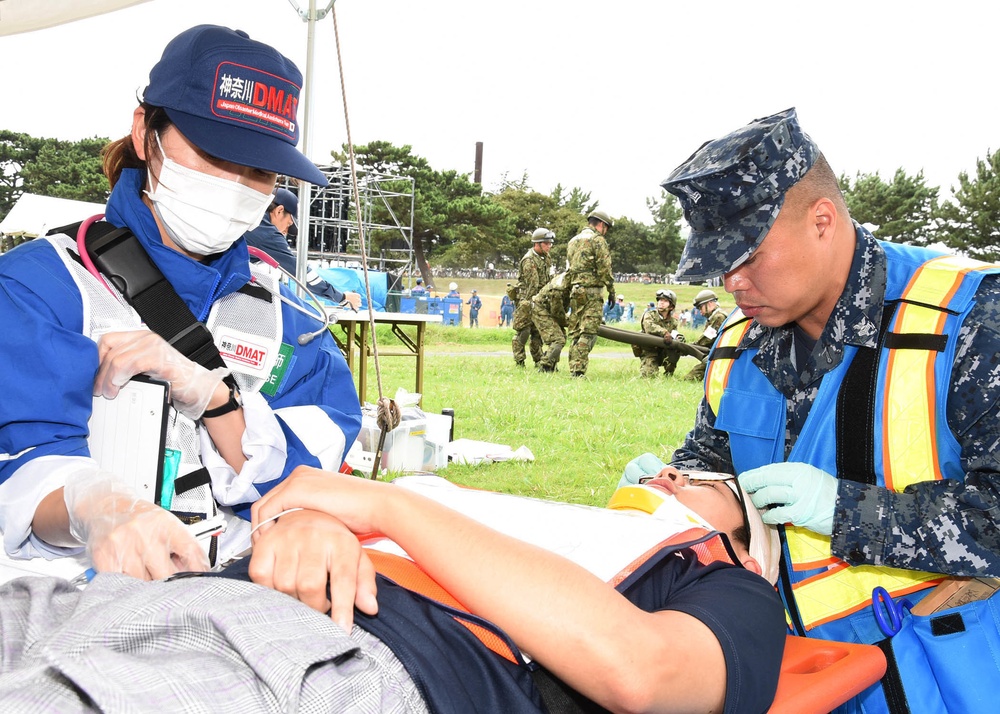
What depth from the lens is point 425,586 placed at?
3.79 ft

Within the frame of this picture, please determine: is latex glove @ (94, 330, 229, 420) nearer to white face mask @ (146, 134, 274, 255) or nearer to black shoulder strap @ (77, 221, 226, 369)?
black shoulder strap @ (77, 221, 226, 369)

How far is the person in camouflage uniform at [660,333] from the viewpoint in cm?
1091

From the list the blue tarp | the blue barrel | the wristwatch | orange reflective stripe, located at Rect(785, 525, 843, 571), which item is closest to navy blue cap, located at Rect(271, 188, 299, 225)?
the blue tarp

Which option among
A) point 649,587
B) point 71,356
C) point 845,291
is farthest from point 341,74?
point 649,587

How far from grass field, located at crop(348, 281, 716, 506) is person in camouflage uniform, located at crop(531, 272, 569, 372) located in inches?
11.7

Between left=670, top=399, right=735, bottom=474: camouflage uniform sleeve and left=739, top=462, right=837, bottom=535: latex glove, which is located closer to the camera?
left=739, top=462, right=837, bottom=535: latex glove

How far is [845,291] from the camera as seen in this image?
1578 millimetres

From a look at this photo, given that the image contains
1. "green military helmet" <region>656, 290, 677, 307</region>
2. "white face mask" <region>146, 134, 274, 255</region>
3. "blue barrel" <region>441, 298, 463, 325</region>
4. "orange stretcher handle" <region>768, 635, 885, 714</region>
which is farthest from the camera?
"blue barrel" <region>441, 298, 463, 325</region>

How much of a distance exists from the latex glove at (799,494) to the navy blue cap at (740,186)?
43 cm

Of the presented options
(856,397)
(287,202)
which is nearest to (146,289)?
(856,397)

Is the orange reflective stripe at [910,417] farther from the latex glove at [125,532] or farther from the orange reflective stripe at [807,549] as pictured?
the latex glove at [125,532]

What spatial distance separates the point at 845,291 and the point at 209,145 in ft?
4.54

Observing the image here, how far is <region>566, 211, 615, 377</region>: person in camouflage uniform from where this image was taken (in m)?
10.6

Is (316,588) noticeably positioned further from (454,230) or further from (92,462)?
(454,230)
